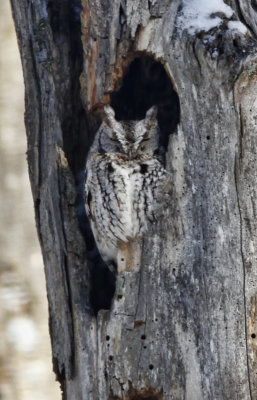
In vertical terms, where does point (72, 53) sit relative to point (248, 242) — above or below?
Answer: above

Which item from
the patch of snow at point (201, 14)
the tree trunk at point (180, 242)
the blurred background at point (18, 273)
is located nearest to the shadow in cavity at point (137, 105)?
the tree trunk at point (180, 242)

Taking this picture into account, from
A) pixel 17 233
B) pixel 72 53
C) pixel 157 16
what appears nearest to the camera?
pixel 17 233

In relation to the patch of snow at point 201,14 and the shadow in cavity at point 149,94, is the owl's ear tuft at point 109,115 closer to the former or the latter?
the shadow in cavity at point 149,94

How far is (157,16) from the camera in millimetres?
3119

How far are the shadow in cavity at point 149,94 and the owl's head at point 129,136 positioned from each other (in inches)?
2.8

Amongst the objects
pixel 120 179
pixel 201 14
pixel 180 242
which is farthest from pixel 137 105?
pixel 180 242

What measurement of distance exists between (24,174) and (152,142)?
1.86 feet

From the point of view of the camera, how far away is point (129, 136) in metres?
3.29

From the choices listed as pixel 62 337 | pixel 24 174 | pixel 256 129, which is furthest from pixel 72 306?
pixel 256 129

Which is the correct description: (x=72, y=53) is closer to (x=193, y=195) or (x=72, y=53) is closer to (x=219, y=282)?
(x=193, y=195)

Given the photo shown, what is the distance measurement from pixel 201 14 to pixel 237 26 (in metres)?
0.15

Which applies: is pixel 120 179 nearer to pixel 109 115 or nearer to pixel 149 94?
pixel 109 115

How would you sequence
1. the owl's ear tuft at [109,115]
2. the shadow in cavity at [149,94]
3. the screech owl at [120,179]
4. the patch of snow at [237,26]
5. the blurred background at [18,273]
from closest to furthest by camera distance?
the blurred background at [18,273] < the patch of snow at [237,26] < the screech owl at [120,179] < the owl's ear tuft at [109,115] < the shadow in cavity at [149,94]

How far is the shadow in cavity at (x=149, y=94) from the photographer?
3.39m
